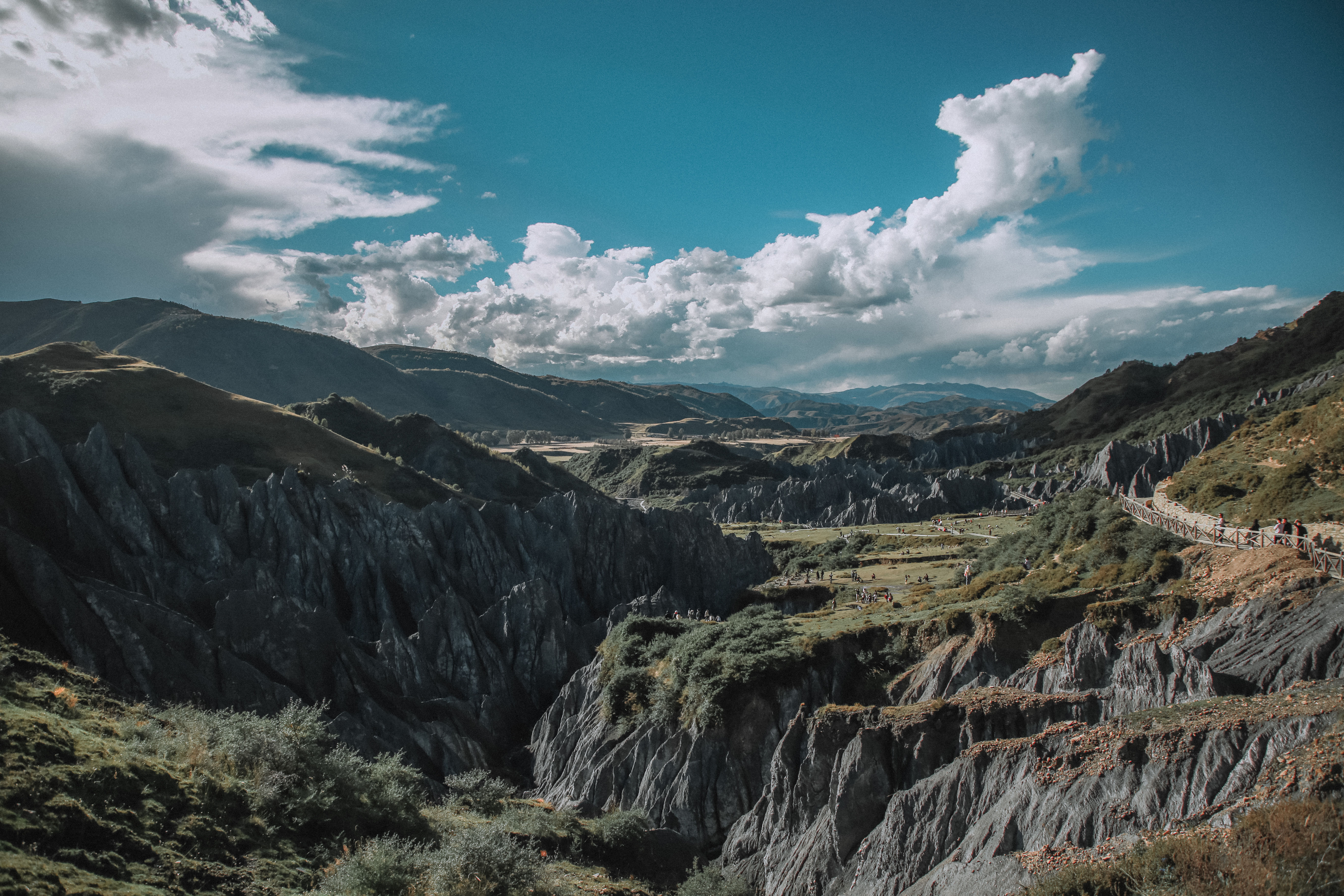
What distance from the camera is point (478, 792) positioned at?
26.3 metres

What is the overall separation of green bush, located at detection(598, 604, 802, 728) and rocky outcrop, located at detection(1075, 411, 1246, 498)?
73.0 m

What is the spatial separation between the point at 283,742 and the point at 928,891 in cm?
1726

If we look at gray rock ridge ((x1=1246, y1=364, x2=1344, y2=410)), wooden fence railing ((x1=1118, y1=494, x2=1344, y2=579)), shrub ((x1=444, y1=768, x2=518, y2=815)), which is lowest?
shrub ((x1=444, y1=768, x2=518, y2=815))

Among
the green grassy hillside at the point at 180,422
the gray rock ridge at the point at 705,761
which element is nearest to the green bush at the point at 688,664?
the gray rock ridge at the point at 705,761

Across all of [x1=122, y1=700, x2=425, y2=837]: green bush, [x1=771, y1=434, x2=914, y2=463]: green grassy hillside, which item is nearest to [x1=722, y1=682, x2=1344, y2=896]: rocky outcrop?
[x1=122, y1=700, x2=425, y2=837]: green bush

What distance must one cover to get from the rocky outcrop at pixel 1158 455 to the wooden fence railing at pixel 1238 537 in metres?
62.8

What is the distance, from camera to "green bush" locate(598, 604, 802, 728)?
29.5 meters

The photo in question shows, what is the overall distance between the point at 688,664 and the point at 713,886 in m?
10.9

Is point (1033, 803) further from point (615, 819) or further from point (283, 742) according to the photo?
point (283, 742)

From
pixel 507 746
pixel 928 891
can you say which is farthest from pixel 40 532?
pixel 928 891

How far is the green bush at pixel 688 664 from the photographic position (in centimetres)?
2953

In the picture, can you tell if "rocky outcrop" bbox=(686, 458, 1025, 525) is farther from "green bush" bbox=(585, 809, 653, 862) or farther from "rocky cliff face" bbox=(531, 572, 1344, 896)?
"green bush" bbox=(585, 809, 653, 862)

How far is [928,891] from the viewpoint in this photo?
54.7 feet

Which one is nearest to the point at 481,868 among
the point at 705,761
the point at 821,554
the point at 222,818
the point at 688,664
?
the point at 222,818
